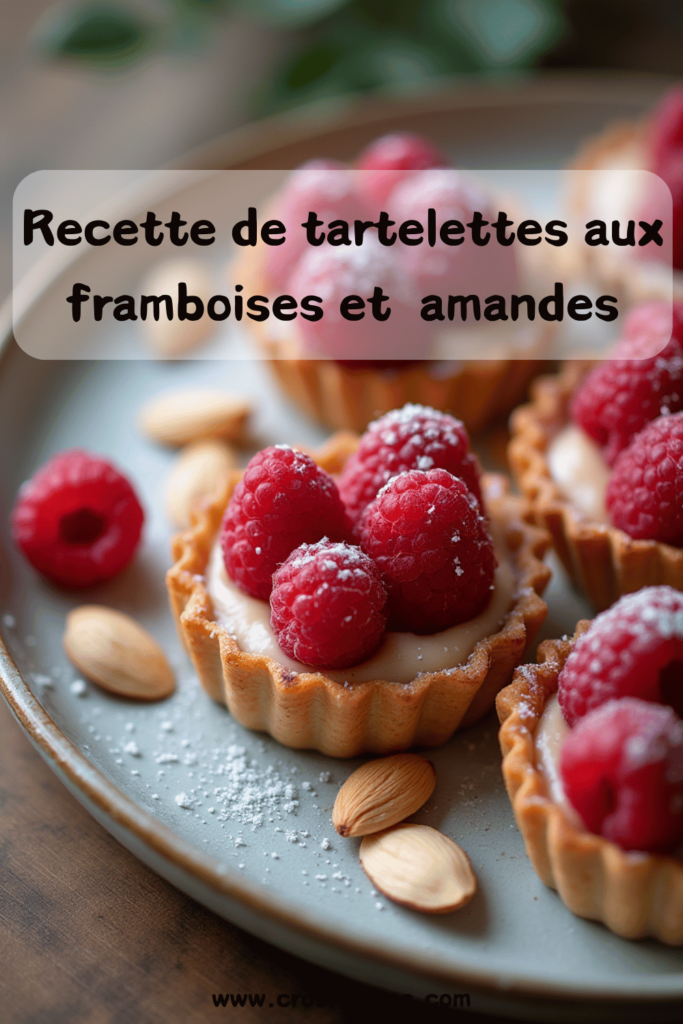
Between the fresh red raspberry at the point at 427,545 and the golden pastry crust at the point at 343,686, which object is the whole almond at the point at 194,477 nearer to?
the golden pastry crust at the point at 343,686

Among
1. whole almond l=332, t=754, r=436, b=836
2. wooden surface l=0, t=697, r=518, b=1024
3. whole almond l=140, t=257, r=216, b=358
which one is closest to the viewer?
wooden surface l=0, t=697, r=518, b=1024

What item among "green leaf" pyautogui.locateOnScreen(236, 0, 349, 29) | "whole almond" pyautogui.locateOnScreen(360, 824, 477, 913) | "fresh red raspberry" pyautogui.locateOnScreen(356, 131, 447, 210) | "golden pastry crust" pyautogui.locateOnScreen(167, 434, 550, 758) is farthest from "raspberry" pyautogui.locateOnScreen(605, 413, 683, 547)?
"green leaf" pyautogui.locateOnScreen(236, 0, 349, 29)

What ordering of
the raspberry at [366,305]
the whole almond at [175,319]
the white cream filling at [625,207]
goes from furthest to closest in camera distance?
the whole almond at [175,319], the white cream filling at [625,207], the raspberry at [366,305]

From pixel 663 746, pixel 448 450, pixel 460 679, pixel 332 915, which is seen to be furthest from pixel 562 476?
pixel 332 915

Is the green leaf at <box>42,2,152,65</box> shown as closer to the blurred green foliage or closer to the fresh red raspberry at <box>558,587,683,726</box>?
the blurred green foliage

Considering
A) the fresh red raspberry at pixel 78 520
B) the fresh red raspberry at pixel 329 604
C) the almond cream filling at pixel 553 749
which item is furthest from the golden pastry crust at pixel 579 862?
the fresh red raspberry at pixel 78 520
